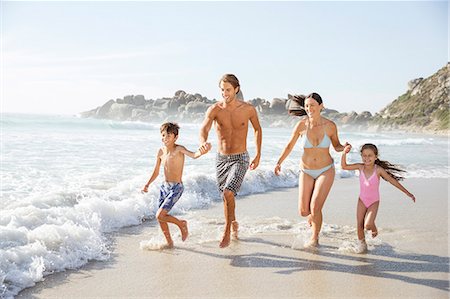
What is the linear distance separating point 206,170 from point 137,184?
11.3 ft

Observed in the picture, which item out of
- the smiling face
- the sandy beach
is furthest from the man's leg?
the smiling face

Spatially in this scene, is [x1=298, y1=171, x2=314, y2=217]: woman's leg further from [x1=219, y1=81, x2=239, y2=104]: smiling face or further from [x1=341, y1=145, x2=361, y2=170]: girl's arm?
[x1=219, y1=81, x2=239, y2=104]: smiling face

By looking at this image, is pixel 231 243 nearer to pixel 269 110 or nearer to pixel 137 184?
pixel 137 184

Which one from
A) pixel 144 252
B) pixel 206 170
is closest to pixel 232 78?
pixel 144 252

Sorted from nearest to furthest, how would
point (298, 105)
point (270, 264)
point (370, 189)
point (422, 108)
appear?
point (270, 264) → point (370, 189) → point (298, 105) → point (422, 108)

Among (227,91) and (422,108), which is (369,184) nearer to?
(227,91)

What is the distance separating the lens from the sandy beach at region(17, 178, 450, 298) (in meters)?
4.02

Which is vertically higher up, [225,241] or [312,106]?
[312,106]

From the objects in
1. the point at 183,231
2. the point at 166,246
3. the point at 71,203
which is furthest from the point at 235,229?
the point at 71,203

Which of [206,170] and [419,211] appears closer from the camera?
[419,211]

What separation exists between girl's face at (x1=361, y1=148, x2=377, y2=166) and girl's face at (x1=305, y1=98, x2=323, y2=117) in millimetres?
695

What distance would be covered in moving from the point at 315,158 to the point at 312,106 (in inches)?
24.0

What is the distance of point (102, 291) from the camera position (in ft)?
13.2

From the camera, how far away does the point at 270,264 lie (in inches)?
187
